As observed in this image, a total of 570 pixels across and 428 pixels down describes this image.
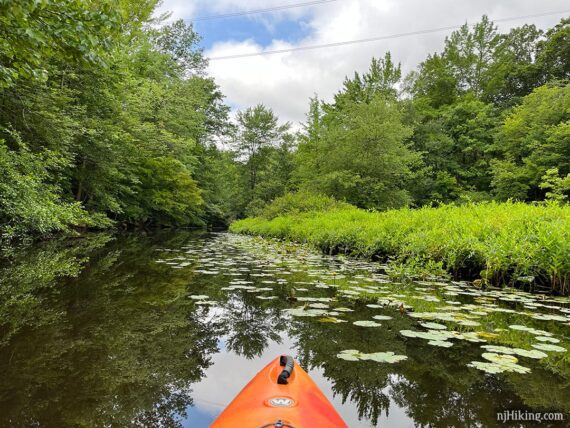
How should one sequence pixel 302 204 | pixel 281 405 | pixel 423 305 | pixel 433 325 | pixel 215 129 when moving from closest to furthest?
pixel 281 405 < pixel 433 325 < pixel 423 305 < pixel 302 204 < pixel 215 129

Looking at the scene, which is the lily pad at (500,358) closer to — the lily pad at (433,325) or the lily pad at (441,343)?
the lily pad at (441,343)

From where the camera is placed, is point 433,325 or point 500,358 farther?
point 433,325

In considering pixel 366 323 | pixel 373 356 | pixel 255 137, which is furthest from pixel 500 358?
pixel 255 137

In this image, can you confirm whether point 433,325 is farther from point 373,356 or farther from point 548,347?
point 373,356

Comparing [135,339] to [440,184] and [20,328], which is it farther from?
[440,184]

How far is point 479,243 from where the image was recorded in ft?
16.2

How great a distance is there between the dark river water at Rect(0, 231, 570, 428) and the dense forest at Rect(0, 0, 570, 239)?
2.86m

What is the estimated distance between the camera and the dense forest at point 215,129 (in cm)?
632

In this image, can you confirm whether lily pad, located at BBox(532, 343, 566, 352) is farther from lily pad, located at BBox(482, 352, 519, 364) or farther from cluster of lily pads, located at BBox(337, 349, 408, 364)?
cluster of lily pads, located at BBox(337, 349, 408, 364)

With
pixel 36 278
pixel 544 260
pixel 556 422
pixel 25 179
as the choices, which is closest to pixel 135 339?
pixel 556 422

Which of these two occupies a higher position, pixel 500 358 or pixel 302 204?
pixel 302 204

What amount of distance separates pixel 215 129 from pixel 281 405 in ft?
108

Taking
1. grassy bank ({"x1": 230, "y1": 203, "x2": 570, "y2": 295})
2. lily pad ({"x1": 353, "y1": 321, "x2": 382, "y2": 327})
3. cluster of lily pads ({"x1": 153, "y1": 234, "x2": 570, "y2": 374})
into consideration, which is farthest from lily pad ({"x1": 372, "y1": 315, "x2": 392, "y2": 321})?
grassy bank ({"x1": 230, "y1": 203, "x2": 570, "y2": 295})

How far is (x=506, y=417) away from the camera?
1.56 metres
